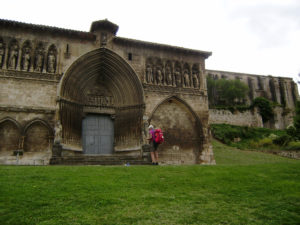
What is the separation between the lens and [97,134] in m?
14.7

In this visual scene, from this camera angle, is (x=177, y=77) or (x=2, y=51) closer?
(x=2, y=51)

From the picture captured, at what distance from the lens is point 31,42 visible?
13.6 metres

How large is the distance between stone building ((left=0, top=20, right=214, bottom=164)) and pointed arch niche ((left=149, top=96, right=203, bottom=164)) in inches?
2.3

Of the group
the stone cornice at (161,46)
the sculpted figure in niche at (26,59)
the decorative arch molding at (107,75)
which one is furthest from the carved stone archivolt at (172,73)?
the sculpted figure in niche at (26,59)

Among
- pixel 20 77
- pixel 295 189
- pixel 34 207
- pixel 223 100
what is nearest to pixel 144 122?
pixel 20 77

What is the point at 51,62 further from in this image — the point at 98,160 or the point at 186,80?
the point at 186,80

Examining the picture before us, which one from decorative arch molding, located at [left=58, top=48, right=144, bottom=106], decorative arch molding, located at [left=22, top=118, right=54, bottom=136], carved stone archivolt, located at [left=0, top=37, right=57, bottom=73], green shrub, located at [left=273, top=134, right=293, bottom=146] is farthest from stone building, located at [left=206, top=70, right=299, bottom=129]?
decorative arch molding, located at [left=22, top=118, right=54, bottom=136]

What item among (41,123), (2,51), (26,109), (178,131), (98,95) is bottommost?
(178,131)

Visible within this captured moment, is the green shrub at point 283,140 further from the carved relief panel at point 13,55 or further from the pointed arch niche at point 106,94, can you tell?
the carved relief panel at point 13,55

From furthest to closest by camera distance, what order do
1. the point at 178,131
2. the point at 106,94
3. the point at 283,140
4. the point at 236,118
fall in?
the point at 236,118
the point at 283,140
the point at 178,131
the point at 106,94

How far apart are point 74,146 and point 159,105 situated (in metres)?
5.26

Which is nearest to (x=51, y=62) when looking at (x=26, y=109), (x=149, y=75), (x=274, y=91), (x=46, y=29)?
(x=46, y=29)

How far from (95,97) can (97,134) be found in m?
2.14

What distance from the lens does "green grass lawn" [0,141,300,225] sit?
4066 mm
